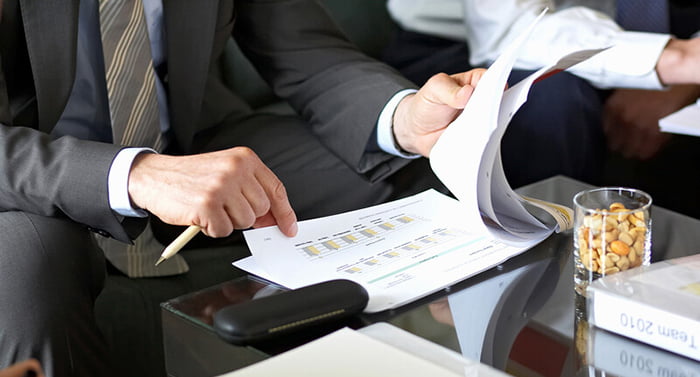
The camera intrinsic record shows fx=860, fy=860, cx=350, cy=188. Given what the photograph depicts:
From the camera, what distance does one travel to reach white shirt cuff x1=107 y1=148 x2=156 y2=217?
0.96 meters

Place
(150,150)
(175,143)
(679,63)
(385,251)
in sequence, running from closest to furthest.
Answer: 1. (385,251)
2. (150,150)
3. (175,143)
4. (679,63)

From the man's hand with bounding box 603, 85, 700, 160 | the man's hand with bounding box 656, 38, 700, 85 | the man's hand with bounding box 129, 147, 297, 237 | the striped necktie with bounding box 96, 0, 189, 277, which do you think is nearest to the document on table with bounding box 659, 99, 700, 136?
the man's hand with bounding box 656, 38, 700, 85

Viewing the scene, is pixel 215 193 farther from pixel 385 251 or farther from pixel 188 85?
pixel 188 85

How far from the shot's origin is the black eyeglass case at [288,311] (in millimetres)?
711

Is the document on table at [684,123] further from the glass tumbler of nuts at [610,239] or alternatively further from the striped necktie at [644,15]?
the striped necktie at [644,15]

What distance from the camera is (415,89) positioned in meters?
1.25

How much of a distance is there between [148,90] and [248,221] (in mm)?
443

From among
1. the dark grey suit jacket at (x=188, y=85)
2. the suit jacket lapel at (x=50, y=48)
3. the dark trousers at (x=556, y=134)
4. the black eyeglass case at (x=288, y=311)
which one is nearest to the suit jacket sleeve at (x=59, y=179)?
the dark grey suit jacket at (x=188, y=85)

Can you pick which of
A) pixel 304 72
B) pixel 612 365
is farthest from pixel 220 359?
pixel 304 72

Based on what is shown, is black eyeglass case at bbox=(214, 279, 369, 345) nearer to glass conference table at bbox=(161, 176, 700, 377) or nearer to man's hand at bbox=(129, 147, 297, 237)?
glass conference table at bbox=(161, 176, 700, 377)

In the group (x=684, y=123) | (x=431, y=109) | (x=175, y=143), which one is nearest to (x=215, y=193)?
(x=431, y=109)

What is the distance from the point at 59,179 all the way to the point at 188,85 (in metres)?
0.39

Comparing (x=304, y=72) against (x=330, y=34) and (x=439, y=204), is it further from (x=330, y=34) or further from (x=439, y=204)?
(x=439, y=204)

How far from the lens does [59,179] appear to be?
37.9 inches
